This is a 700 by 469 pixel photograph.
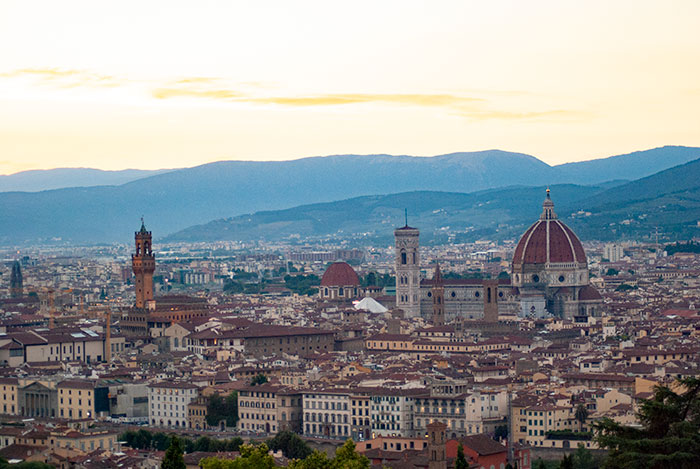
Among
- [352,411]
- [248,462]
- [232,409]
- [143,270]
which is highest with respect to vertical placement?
[143,270]

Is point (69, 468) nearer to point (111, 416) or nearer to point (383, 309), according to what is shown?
point (111, 416)

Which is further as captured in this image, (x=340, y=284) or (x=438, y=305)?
(x=340, y=284)

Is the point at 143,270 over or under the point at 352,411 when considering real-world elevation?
over

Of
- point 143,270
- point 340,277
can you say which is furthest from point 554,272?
point 143,270

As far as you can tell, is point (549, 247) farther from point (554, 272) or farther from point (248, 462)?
point (248, 462)

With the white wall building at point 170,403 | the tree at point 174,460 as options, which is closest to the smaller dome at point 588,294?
the white wall building at point 170,403

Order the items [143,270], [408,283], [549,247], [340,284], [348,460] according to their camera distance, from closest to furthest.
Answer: [348,460] < [143,270] < [408,283] < [549,247] < [340,284]
